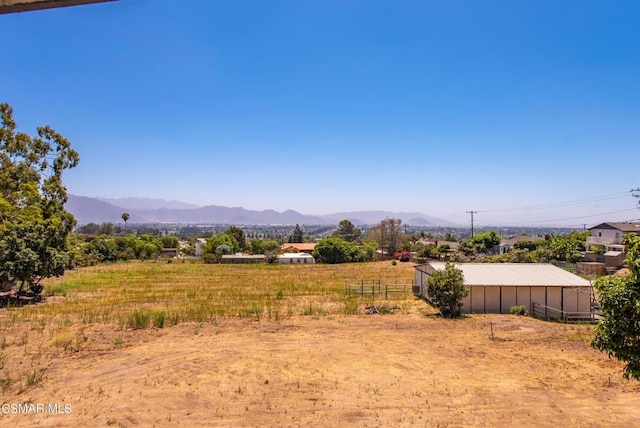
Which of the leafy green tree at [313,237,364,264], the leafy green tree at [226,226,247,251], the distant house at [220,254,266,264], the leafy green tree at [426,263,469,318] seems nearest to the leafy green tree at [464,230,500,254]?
the leafy green tree at [313,237,364,264]

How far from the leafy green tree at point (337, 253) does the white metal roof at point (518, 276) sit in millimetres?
40849

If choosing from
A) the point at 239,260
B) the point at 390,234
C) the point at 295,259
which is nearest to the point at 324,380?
the point at 239,260

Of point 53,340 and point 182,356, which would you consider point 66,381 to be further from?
point 53,340

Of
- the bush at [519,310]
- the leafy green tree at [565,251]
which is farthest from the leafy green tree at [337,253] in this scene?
the bush at [519,310]

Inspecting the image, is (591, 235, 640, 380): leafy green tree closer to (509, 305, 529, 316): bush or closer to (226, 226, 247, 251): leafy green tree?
(509, 305, 529, 316): bush

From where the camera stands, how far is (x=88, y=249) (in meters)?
64.9

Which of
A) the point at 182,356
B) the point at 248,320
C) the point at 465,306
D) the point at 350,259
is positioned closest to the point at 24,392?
the point at 182,356

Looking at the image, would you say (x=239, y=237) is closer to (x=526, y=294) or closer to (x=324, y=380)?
(x=526, y=294)

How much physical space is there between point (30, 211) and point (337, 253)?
47.7 meters

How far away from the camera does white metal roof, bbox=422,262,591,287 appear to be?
85.0 ft

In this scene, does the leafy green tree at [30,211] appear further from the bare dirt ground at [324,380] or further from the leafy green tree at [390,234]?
the leafy green tree at [390,234]

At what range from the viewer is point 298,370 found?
46.2 feet

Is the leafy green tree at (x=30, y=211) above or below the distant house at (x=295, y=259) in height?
above

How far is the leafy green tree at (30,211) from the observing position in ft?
85.2
